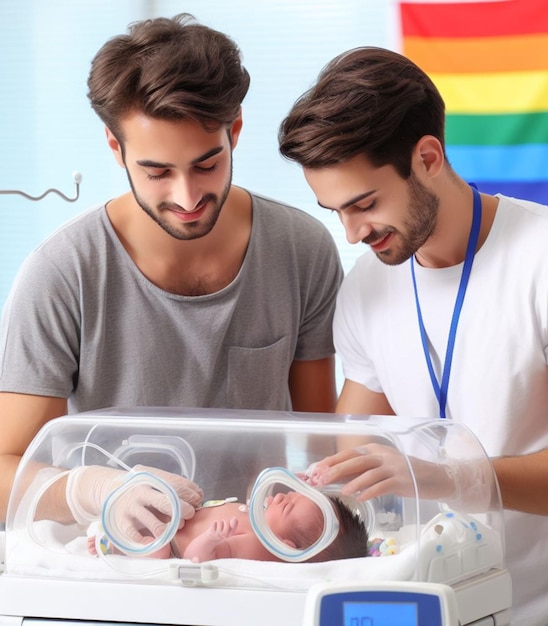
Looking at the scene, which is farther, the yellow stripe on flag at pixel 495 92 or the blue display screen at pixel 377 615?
the yellow stripe on flag at pixel 495 92

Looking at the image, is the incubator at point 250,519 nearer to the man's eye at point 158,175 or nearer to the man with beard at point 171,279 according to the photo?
the man with beard at point 171,279

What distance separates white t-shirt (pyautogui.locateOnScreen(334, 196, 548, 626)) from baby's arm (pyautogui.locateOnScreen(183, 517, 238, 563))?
0.51 m

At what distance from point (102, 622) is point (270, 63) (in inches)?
104

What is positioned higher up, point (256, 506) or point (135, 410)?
point (135, 410)

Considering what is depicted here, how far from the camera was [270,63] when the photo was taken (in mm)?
3449

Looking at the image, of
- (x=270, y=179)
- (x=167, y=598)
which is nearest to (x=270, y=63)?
(x=270, y=179)

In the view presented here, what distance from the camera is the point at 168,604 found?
3.79 ft

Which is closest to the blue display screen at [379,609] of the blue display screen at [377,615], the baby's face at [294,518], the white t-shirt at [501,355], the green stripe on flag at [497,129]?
the blue display screen at [377,615]

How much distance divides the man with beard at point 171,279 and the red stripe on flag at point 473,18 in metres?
1.47

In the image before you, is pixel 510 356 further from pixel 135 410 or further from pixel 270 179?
pixel 270 179

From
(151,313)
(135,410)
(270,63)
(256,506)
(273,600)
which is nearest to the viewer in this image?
(273,600)

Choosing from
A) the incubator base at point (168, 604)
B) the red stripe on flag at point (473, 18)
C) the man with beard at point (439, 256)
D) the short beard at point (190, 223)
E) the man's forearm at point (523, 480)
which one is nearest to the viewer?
the incubator base at point (168, 604)

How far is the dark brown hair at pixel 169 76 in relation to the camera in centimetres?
158

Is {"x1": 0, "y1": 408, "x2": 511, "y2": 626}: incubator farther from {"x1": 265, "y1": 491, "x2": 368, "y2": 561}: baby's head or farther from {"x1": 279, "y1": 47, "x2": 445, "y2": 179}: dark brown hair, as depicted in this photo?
{"x1": 279, "y1": 47, "x2": 445, "y2": 179}: dark brown hair
